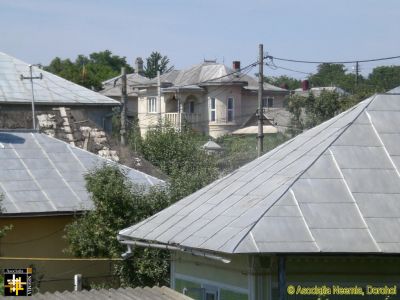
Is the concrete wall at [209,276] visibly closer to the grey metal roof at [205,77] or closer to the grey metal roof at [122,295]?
the grey metal roof at [122,295]

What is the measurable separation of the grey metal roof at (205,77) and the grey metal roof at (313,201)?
46623 millimetres

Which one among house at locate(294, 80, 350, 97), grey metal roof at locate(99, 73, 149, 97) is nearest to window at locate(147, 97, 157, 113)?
grey metal roof at locate(99, 73, 149, 97)

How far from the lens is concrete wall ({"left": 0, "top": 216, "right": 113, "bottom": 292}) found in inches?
837

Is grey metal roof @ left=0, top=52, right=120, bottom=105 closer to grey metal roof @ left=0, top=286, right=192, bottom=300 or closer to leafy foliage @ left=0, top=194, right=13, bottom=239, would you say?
leafy foliage @ left=0, top=194, right=13, bottom=239

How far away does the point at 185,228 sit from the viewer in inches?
585

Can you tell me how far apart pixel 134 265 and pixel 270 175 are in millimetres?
5895

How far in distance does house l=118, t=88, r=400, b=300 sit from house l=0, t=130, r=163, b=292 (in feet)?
19.4

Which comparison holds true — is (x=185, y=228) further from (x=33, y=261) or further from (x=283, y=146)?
(x=33, y=261)

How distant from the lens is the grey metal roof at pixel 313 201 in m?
13.0

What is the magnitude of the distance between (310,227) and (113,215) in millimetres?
8464

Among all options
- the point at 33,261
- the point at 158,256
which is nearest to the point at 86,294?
the point at 158,256

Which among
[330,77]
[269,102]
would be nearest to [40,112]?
[269,102]

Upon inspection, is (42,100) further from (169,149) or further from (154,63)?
(154,63)

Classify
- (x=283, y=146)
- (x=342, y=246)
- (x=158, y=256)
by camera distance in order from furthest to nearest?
(x=158, y=256) → (x=283, y=146) → (x=342, y=246)
